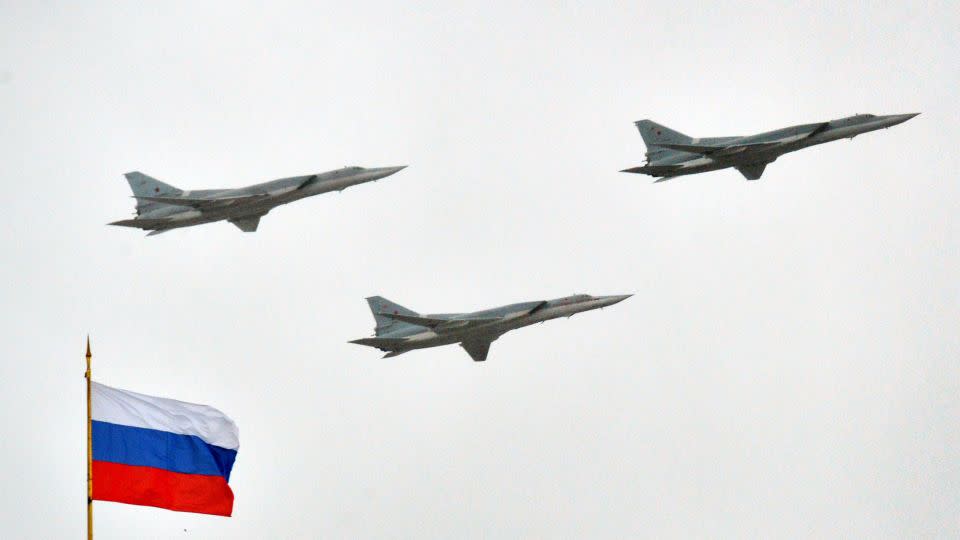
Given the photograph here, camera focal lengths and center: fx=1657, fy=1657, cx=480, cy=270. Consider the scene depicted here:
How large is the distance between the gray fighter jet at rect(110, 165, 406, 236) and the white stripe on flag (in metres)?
36.7

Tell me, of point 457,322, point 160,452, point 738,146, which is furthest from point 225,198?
point 160,452

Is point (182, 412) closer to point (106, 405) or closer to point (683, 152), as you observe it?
point (106, 405)

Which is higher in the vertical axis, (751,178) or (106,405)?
(751,178)

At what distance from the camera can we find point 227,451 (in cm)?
5634

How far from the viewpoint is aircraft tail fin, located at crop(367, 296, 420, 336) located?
298 feet

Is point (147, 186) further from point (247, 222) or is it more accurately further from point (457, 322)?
point (457, 322)

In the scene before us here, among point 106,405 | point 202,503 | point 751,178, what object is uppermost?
point 751,178

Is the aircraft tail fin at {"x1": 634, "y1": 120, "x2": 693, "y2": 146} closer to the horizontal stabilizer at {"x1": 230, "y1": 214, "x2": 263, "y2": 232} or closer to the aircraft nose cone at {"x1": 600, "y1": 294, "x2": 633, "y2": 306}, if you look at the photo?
the aircraft nose cone at {"x1": 600, "y1": 294, "x2": 633, "y2": 306}

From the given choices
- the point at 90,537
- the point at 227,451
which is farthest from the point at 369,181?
the point at 90,537

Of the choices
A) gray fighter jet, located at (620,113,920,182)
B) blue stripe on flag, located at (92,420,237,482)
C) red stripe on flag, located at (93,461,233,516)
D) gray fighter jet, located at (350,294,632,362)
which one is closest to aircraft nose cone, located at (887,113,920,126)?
gray fighter jet, located at (620,113,920,182)

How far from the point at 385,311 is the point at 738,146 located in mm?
22745

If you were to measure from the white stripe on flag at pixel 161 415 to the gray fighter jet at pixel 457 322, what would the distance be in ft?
106

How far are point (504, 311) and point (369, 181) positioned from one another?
38.3 feet

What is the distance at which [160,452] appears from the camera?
5428 cm
